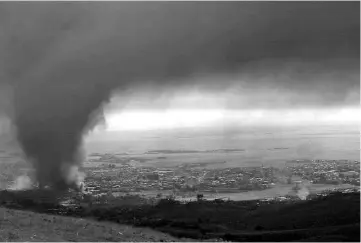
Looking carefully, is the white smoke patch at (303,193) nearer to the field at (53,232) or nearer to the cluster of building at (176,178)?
the cluster of building at (176,178)

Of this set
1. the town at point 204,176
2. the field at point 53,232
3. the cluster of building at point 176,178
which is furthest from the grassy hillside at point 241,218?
the cluster of building at point 176,178

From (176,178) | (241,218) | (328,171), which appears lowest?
(241,218)

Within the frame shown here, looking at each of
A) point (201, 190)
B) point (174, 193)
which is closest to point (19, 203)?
point (174, 193)

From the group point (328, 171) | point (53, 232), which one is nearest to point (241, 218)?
point (328, 171)

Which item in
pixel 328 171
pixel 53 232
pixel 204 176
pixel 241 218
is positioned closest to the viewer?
pixel 53 232

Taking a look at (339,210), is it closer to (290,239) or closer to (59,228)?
(290,239)

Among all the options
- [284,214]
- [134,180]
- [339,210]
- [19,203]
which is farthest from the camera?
[134,180]

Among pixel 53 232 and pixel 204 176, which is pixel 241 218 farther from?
pixel 204 176
